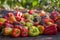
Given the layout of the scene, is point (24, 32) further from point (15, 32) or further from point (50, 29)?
point (50, 29)

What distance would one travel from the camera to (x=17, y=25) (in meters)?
2.12

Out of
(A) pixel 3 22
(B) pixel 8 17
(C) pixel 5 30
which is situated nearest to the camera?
(C) pixel 5 30

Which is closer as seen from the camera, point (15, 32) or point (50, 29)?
point (15, 32)

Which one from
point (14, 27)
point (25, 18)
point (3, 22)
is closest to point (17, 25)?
point (14, 27)

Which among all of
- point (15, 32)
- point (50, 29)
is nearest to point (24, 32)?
point (15, 32)

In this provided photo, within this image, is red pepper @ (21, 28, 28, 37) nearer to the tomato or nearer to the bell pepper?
the tomato

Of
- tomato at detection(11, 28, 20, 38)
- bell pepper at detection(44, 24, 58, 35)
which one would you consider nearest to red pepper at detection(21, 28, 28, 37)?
tomato at detection(11, 28, 20, 38)

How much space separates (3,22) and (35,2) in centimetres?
38

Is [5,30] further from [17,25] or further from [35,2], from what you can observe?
[35,2]

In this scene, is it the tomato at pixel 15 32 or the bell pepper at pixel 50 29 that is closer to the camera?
A: the tomato at pixel 15 32

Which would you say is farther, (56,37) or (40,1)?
(40,1)

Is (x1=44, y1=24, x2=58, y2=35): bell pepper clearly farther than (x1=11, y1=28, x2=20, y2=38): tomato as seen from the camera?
Yes

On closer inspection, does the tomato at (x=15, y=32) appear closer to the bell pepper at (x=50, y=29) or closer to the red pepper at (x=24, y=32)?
the red pepper at (x=24, y=32)

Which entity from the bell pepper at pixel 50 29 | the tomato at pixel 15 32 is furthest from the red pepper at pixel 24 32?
the bell pepper at pixel 50 29
